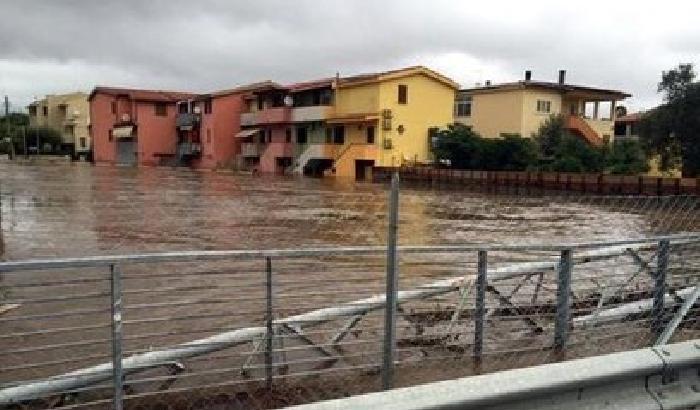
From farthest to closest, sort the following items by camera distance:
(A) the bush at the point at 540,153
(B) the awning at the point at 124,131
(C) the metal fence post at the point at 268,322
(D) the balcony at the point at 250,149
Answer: (B) the awning at the point at 124,131 → (D) the balcony at the point at 250,149 → (A) the bush at the point at 540,153 → (C) the metal fence post at the point at 268,322

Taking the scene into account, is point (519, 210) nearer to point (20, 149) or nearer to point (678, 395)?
point (678, 395)

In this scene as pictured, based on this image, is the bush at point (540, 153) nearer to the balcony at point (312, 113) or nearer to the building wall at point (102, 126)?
the balcony at point (312, 113)

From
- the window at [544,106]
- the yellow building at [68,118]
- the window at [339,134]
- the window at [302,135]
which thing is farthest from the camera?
the yellow building at [68,118]

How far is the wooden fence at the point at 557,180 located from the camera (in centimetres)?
3262

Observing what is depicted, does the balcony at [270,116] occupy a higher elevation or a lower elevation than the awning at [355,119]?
higher

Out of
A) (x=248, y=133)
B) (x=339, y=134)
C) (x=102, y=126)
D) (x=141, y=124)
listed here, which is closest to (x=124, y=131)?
(x=141, y=124)

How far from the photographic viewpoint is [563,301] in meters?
5.36

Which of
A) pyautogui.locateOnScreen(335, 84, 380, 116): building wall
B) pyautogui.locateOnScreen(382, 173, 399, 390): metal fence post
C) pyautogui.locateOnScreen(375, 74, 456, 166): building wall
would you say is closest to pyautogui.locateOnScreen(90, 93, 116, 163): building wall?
pyautogui.locateOnScreen(335, 84, 380, 116): building wall

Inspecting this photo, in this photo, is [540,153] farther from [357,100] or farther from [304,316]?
[304,316]

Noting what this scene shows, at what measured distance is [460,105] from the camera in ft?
182

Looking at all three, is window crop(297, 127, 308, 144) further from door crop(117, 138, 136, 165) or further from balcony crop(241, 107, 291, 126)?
door crop(117, 138, 136, 165)

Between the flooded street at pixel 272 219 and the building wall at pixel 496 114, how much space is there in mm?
18161

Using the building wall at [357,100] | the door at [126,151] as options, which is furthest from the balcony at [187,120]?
the building wall at [357,100]

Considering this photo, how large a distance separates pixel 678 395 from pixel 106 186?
33.4 metres
